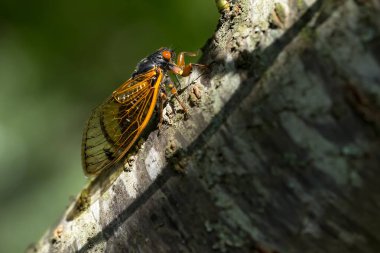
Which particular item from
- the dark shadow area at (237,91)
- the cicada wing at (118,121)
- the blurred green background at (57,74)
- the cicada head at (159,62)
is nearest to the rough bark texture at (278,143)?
the dark shadow area at (237,91)

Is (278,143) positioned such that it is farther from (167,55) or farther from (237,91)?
(167,55)

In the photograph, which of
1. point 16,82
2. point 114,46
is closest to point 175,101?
point 114,46

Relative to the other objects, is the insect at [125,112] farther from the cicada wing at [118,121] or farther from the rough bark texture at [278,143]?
the rough bark texture at [278,143]

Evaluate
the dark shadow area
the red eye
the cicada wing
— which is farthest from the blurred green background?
the dark shadow area

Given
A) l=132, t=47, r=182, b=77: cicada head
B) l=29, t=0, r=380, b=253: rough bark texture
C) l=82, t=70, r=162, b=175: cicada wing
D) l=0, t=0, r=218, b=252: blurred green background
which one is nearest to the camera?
l=29, t=0, r=380, b=253: rough bark texture

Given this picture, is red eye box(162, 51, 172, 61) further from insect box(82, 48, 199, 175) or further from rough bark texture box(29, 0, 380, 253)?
rough bark texture box(29, 0, 380, 253)

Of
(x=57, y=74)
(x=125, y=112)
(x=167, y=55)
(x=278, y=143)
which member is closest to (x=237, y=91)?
(x=278, y=143)
